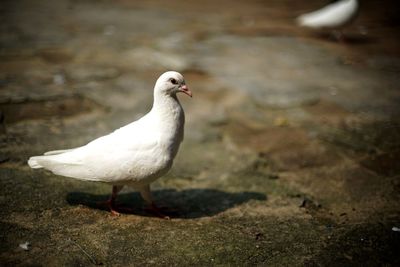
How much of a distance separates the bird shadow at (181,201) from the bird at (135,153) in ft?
0.85

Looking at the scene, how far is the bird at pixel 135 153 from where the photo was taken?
338 cm

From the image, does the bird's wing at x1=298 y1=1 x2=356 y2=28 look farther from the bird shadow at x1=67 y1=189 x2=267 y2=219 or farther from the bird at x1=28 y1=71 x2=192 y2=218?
the bird at x1=28 y1=71 x2=192 y2=218

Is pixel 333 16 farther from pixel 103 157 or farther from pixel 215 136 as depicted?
pixel 103 157

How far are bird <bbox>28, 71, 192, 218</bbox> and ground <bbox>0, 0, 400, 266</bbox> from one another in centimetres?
37

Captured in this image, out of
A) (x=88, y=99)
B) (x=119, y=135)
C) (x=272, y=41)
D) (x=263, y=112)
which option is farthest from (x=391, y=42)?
(x=119, y=135)

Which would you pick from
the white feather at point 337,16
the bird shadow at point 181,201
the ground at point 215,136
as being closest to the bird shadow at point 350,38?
the ground at point 215,136

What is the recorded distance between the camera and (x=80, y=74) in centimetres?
640

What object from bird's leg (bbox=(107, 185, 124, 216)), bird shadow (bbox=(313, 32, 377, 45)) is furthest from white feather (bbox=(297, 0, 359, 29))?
bird's leg (bbox=(107, 185, 124, 216))

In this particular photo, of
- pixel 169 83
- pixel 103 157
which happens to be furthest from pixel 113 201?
pixel 169 83

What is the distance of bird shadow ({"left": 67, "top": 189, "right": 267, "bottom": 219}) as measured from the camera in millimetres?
3773

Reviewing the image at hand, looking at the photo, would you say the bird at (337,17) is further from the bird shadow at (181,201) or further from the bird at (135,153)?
the bird at (135,153)

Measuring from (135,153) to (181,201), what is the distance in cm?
89

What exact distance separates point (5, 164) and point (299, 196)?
2930 millimetres

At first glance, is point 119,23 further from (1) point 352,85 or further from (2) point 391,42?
(2) point 391,42
